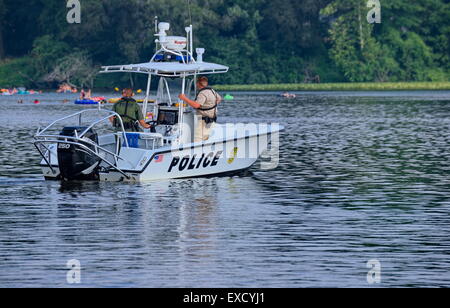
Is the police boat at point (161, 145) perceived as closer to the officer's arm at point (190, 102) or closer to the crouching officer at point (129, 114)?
the crouching officer at point (129, 114)

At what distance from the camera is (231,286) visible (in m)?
15.3

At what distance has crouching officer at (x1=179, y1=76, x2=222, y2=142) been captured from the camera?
26375mm

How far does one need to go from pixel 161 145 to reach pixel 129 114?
Result: 1129 mm

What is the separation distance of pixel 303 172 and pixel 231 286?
47.5 feet

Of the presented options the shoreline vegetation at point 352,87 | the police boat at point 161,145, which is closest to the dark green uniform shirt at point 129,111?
the police boat at point 161,145

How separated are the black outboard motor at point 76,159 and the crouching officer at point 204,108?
2679mm

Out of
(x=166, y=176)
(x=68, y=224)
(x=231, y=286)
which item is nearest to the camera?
(x=231, y=286)

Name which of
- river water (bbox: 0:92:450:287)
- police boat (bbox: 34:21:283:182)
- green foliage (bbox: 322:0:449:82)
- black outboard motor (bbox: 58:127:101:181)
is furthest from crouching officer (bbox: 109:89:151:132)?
green foliage (bbox: 322:0:449:82)

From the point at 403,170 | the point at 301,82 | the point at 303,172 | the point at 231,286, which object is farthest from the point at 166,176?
the point at 301,82

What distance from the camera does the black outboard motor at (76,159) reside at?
24641 mm

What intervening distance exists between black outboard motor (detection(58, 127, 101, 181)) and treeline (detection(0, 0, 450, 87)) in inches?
3715

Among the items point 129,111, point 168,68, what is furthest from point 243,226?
point 168,68
